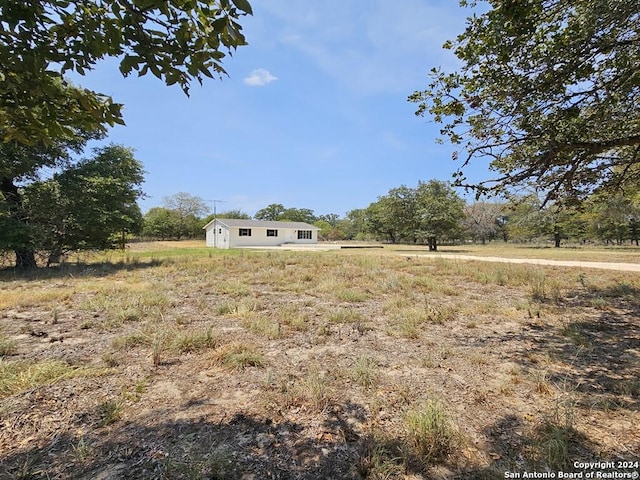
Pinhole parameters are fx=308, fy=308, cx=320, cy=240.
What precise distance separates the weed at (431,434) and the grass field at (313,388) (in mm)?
12

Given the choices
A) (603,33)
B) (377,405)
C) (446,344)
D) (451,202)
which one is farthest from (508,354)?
(451,202)

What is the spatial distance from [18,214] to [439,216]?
27.1 m

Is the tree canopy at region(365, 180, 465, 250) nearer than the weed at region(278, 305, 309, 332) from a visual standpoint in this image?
No

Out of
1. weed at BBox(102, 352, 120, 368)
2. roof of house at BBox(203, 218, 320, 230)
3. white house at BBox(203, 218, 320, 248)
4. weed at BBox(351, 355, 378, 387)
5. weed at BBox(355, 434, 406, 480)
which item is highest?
roof of house at BBox(203, 218, 320, 230)

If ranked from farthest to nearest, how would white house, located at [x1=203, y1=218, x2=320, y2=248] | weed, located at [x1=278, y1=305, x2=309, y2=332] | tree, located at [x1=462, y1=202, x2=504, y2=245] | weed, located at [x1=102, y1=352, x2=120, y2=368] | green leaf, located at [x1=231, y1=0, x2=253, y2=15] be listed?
tree, located at [x1=462, y1=202, x2=504, y2=245]
white house, located at [x1=203, y1=218, x2=320, y2=248]
weed, located at [x1=278, y1=305, x2=309, y2=332]
weed, located at [x1=102, y1=352, x2=120, y2=368]
green leaf, located at [x1=231, y1=0, x2=253, y2=15]

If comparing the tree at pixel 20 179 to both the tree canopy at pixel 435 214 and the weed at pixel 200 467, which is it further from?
the tree canopy at pixel 435 214

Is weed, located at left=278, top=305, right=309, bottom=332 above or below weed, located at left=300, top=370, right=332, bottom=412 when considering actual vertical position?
above

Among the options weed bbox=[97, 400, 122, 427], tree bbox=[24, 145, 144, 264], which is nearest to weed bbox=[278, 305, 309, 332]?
weed bbox=[97, 400, 122, 427]

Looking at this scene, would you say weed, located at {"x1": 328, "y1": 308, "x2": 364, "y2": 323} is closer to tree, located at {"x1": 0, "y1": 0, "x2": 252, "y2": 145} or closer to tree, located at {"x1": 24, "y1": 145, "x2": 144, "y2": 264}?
tree, located at {"x1": 0, "y1": 0, "x2": 252, "y2": 145}

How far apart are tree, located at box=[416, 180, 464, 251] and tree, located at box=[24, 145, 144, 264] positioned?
23.1 metres

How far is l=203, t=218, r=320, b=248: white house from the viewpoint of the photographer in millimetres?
34219

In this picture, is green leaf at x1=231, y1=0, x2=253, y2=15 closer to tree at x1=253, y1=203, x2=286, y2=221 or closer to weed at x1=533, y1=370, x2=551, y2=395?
weed at x1=533, y1=370, x2=551, y2=395

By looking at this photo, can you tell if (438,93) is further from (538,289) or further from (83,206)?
(83,206)

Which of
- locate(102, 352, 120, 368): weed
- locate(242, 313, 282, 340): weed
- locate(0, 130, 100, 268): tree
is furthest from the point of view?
locate(0, 130, 100, 268): tree
